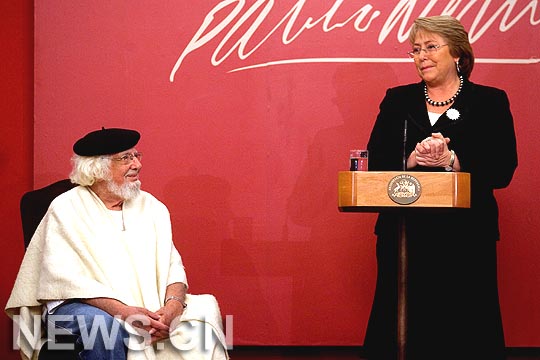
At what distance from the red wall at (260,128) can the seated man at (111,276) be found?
2.65ft

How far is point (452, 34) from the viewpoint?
346 cm

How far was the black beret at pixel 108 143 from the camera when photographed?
3.54 m

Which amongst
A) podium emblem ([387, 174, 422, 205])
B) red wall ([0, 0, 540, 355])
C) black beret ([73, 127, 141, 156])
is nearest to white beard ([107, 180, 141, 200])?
black beret ([73, 127, 141, 156])

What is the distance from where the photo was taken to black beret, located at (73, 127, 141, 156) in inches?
139

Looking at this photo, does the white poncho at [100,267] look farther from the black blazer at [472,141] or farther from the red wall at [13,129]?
the red wall at [13,129]

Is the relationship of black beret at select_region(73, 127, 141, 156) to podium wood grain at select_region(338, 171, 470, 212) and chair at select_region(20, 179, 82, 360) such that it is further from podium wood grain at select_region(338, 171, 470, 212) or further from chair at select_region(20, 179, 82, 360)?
podium wood grain at select_region(338, 171, 470, 212)

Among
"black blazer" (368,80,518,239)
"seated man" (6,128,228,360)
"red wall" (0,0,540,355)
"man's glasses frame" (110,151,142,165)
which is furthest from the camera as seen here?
"red wall" (0,0,540,355)

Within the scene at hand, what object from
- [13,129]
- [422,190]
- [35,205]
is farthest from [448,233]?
[13,129]

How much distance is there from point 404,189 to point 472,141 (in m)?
0.56

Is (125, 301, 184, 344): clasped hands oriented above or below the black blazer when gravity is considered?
below

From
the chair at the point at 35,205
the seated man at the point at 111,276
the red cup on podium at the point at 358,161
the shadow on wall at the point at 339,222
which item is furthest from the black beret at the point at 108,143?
the shadow on wall at the point at 339,222

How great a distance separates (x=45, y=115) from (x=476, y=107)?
7.08 ft

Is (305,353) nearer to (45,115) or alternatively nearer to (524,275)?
(524,275)

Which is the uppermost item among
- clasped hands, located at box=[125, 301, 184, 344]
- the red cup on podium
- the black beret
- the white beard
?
the black beret
